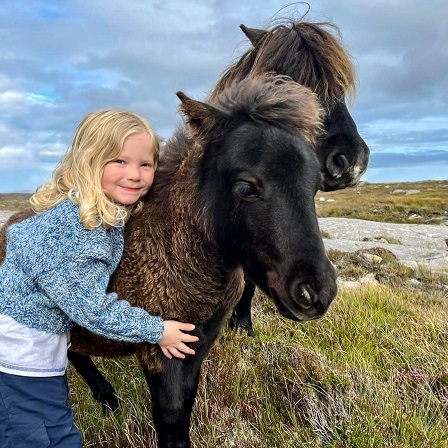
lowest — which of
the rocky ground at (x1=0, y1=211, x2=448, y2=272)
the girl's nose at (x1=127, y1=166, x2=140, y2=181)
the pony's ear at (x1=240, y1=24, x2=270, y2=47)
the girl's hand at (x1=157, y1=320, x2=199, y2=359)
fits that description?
the rocky ground at (x1=0, y1=211, x2=448, y2=272)

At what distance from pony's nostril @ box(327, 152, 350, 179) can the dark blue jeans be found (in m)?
2.90

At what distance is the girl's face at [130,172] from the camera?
302cm

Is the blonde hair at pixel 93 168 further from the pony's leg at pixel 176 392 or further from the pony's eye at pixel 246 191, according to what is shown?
the pony's leg at pixel 176 392

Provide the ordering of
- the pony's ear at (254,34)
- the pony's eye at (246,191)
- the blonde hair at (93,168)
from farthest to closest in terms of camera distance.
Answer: the pony's ear at (254,34), the blonde hair at (93,168), the pony's eye at (246,191)

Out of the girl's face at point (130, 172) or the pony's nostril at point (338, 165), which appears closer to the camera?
the girl's face at point (130, 172)

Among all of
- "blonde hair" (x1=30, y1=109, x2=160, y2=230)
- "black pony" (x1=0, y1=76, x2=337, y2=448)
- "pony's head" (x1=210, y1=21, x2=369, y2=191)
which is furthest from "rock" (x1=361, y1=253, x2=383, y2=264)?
"blonde hair" (x1=30, y1=109, x2=160, y2=230)

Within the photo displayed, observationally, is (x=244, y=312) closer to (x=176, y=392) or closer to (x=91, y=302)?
(x=176, y=392)

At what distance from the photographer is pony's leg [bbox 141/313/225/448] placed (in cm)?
304

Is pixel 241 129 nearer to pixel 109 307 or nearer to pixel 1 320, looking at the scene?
pixel 109 307

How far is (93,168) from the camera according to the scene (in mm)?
2977

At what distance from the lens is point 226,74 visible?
18.0 ft

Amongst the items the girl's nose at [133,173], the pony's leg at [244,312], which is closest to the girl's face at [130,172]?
the girl's nose at [133,173]

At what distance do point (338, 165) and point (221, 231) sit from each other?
212 cm

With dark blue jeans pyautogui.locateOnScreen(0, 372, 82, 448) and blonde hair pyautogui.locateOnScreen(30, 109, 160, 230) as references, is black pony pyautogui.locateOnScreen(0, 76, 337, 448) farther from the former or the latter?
dark blue jeans pyautogui.locateOnScreen(0, 372, 82, 448)
